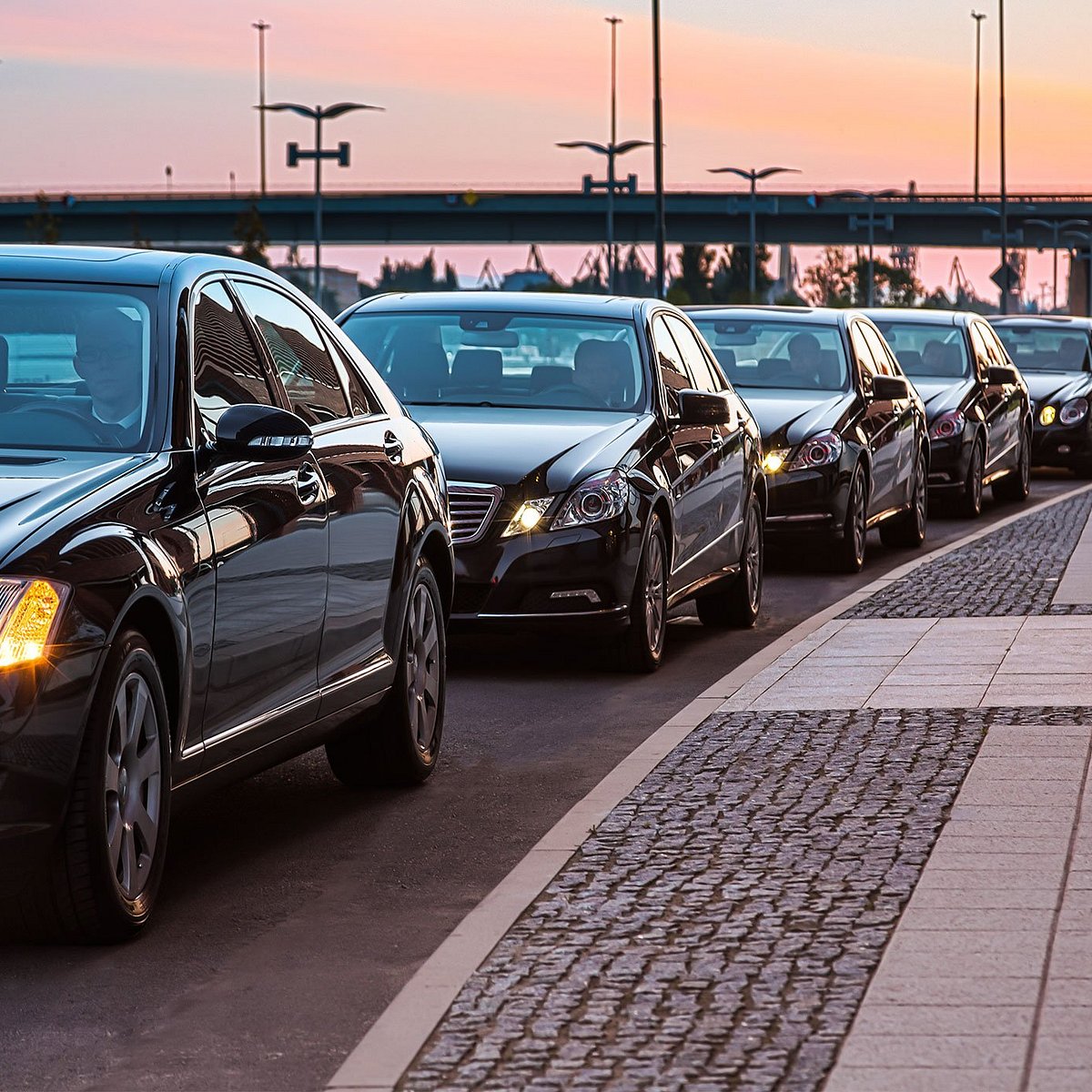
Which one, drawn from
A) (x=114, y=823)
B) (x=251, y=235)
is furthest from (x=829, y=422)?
(x=251, y=235)

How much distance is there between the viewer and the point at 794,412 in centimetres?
1614

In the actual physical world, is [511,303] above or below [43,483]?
above

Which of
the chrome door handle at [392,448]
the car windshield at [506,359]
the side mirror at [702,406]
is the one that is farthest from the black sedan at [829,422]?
the chrome door handle at [392,448]

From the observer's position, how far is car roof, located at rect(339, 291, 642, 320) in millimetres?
12375

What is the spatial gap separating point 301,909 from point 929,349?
1707 cm

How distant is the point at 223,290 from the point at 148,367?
645 mm

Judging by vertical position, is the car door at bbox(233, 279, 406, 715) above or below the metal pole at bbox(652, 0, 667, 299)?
below

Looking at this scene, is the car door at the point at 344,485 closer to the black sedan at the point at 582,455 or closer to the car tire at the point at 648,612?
the black sedan at the point at 582,455

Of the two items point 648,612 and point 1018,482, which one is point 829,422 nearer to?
point 648,612

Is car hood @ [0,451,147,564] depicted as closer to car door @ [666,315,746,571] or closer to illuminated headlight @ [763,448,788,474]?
car door @ [666,315,746,571]

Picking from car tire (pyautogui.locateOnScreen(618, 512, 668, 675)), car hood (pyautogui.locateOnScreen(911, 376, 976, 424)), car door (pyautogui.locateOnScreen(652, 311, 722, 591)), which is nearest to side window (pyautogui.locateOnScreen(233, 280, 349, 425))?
car tire (pyautogui.locateOnScreen(618, 512, 668, 675))

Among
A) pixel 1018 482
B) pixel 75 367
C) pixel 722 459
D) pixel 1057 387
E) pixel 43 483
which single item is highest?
pixel 75 367

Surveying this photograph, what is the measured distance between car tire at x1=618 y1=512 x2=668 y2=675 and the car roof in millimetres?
1618

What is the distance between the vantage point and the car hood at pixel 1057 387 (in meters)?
28.2
